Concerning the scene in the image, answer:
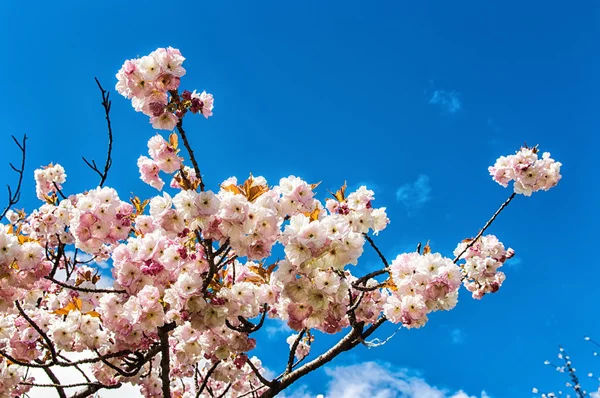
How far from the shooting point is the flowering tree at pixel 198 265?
3.10m

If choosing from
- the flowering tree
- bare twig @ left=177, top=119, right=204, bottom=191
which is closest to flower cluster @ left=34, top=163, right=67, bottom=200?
the flowering tree

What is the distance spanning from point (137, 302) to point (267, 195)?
4.87 feet

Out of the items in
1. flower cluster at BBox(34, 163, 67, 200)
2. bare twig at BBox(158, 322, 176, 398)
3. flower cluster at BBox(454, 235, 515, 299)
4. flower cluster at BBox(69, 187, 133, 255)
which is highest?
flower cluster at BBox(34, 163, 67, 200)

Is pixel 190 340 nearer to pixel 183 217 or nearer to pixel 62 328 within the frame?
pixel 62 328

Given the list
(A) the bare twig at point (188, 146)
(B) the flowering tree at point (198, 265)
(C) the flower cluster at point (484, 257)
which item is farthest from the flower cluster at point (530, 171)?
(A) the bare twig at point (188, 146)

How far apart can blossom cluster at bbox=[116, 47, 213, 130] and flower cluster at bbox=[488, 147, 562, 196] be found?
353 cm

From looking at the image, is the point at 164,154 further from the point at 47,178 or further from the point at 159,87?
the point at 47,178

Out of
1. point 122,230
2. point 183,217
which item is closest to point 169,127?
point 183,217

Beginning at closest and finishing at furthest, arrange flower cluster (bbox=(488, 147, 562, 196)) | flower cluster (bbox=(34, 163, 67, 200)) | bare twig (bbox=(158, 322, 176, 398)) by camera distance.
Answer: bare twig (bbox=(158, 322, 176, 398)) → flower cluster (bbox=(488, 147, 562, 196)) → flower cluster (bbox=(34, 163, 67, 200))

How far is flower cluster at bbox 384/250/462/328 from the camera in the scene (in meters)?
3.40

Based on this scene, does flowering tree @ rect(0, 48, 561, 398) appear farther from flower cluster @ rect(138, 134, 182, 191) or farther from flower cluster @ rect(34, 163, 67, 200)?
flower cluster @ rect(34, 163, 67, 200)

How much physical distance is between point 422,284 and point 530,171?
2420 mm

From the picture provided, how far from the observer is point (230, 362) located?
18.9 ft

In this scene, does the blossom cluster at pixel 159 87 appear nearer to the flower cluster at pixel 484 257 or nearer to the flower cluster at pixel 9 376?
the flower cluster at pixel 484 257
